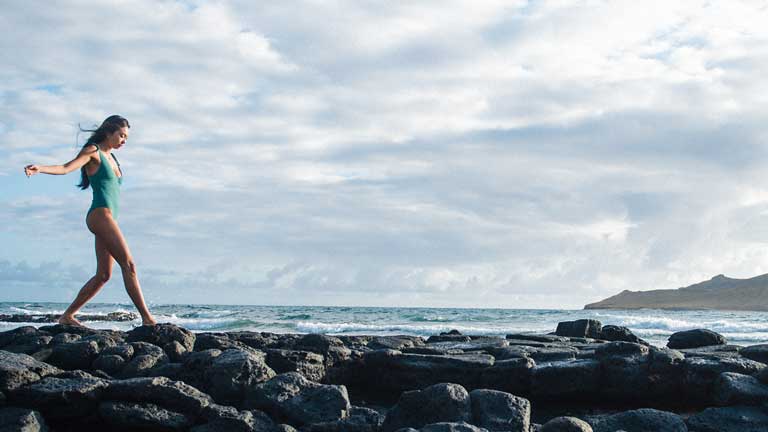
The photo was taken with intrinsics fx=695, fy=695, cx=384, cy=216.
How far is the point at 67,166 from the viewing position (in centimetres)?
619

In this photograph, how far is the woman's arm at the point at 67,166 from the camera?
18.5ft

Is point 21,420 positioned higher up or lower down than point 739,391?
lower down

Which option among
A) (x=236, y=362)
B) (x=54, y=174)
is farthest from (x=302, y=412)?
(x=54, y=174)

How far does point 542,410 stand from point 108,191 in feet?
14.9

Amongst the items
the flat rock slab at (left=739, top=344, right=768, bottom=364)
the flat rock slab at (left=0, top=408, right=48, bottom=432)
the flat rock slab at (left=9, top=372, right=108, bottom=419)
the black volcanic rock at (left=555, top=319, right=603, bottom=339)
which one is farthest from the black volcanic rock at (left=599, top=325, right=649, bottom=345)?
the flat rock slab at (left=0, top=408, right=48, bottom=432)

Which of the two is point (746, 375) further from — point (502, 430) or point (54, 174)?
point (54, 174)

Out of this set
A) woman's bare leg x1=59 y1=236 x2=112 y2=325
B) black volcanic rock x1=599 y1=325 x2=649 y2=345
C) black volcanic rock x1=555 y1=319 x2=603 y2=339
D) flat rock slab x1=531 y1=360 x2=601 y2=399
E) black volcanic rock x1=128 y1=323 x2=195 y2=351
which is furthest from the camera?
black volcanic rock x1=555 y1=319 x2=603 y2=339

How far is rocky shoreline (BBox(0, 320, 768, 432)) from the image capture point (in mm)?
4016

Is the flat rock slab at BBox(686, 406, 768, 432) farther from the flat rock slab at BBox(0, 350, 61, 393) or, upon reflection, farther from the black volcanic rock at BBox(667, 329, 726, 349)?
the flat rock slab at BBox(0, 350, 61, 393)

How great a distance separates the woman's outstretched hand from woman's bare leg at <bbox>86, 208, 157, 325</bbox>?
3.56 feet

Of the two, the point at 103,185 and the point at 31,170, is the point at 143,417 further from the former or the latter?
the point at 103,185

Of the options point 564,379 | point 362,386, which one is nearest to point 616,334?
point 564,379

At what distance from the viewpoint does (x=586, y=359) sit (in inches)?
208

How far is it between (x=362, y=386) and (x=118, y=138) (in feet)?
11.4
